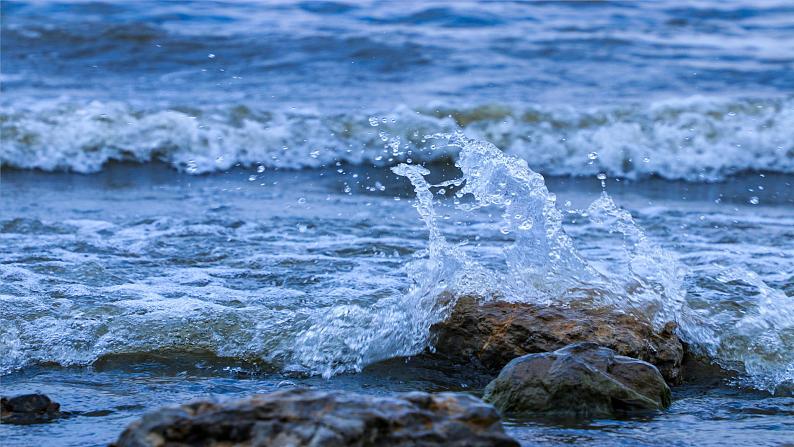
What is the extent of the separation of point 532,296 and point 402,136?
5473 millimetres

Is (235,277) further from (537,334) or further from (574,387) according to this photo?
(574,387)

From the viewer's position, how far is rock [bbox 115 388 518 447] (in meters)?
Result: 1.92

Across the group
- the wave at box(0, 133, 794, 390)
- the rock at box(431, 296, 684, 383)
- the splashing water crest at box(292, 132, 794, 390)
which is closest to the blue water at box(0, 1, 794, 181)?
the wave at box(0, 133, 794, 390)

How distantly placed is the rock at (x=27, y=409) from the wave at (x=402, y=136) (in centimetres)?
538

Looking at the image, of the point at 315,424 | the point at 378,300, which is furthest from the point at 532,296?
the point at 315,424

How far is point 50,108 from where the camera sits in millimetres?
9102

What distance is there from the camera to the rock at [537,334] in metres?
3.33

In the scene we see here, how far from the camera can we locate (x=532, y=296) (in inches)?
143

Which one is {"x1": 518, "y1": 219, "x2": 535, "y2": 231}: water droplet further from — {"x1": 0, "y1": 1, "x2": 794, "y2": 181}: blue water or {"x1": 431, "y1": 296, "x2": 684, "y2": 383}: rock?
{"x1": 0, "y1": 1, "x2": 794, "y2": 181}: blue water

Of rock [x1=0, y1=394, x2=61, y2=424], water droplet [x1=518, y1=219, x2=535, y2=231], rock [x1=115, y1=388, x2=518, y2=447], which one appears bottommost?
rock [x1=0, y1=394, x2=61, y2=424]

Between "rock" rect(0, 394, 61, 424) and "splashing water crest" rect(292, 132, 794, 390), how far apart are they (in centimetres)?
85

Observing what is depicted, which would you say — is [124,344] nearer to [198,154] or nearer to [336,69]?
[198,154]

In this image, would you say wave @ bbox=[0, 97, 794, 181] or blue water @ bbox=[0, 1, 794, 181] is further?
blue water @ bbox=[0, 1, 794, 181]

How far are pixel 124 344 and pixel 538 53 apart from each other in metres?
8.23
